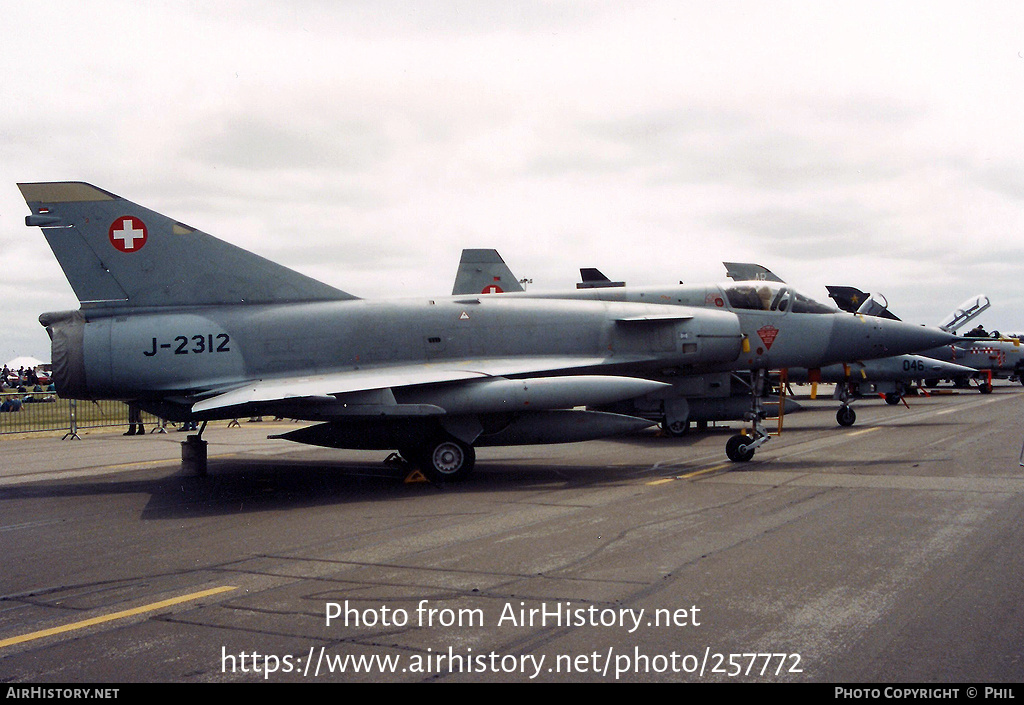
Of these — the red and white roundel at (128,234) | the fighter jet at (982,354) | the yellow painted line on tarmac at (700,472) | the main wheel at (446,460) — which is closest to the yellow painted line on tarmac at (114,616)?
the main wheel at (446,460)

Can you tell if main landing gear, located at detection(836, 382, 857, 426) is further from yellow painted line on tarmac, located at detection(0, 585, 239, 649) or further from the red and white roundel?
yellow painted line on tarmac, located at detection(0, 585, 239, 649)

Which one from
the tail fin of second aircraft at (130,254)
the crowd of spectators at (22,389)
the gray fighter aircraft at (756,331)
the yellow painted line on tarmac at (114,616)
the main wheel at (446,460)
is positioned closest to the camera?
the yellow painted line on tarmac at (114,616)

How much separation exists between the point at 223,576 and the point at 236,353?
698 centimetres

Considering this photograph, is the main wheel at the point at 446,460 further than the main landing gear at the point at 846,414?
No

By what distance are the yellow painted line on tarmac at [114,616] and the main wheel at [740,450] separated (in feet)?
31.6

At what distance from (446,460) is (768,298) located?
6885 millimetres

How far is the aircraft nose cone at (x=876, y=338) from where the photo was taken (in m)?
15.4

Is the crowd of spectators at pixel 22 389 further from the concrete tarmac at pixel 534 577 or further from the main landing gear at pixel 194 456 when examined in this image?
the concrete tarmac at pixel 534 577

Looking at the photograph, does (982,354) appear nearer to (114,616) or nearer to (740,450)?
(740,450)

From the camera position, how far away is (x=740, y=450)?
45.6 ft

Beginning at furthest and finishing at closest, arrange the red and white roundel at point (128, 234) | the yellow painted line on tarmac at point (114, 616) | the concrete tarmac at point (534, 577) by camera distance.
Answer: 1. the red and white roundel at point (128, 234)
2. the yellow painted line on tarmac at point (114, 616)
3. the concrete tarmac at point (534, 577)

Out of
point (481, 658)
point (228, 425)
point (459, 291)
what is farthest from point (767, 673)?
point (228, 425)

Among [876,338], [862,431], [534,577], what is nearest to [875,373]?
[862,431]

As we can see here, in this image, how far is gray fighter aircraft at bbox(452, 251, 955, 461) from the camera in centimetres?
1488
